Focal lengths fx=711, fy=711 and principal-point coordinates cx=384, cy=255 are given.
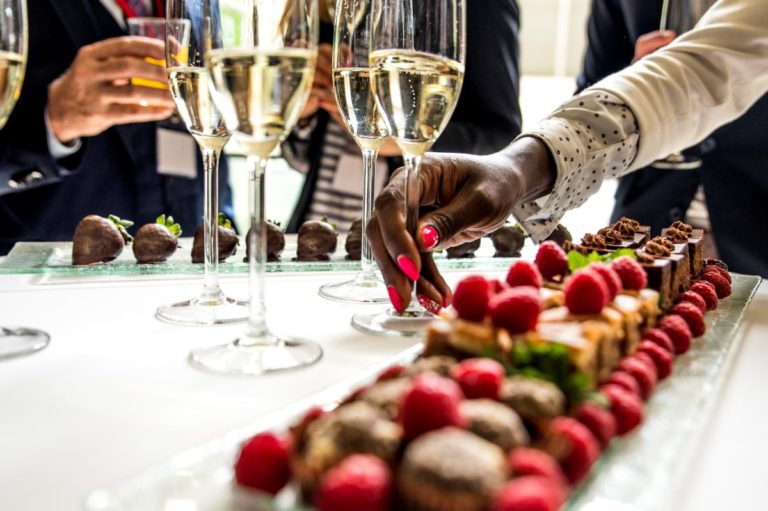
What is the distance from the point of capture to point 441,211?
1218mm

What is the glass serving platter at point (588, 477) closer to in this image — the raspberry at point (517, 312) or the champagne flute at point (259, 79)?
the raspberry at point (517, 312)

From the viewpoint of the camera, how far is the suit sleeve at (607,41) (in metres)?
2.90

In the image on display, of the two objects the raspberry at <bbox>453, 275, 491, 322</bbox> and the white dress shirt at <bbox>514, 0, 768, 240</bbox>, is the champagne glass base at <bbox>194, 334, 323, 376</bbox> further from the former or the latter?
the white dress shirt at <bbox>514, 0, 768, 240</bbox>

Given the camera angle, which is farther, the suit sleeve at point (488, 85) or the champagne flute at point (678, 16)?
the suit sleeve at point (488, 85)

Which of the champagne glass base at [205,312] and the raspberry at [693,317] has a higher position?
the raspberry at [693,317]

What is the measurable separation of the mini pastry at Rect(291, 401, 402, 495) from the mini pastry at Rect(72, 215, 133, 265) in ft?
3.79

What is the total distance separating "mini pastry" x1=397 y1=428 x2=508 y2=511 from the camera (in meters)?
0.44

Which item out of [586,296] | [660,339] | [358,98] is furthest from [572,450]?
[358,98]

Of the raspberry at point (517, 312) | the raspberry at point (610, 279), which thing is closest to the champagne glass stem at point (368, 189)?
the raspberry at point (610, 279)

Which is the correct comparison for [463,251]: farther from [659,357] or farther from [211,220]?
[659,357]

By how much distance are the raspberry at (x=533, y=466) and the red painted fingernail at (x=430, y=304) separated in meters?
0.66

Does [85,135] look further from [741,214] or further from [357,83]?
[741,214]

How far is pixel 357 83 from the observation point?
133 centimetres

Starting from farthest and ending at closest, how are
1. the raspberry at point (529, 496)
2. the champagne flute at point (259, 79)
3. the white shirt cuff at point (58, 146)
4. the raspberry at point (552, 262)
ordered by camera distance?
the white shirt cuff at point (58, 146)
the raspberry at point (552, 262)
the champagne flute at point (259, 79)
the raspberry at point (529, 496)
